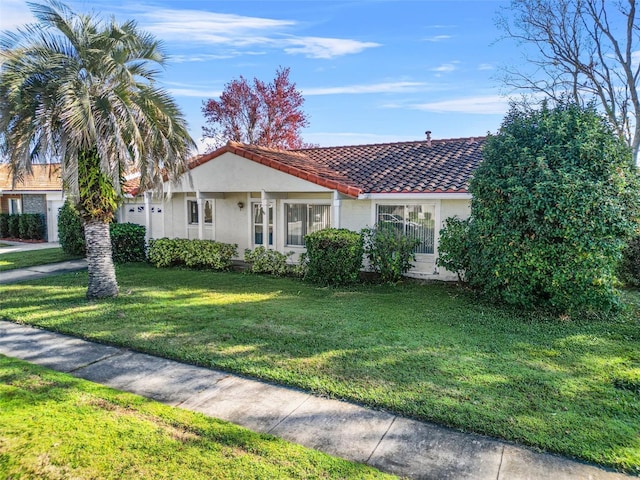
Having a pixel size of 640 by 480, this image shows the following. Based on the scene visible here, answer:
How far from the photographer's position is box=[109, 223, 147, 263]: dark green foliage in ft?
51.2

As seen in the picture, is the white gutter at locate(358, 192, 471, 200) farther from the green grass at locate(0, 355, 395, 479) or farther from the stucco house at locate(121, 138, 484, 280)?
the green grass at locate(0, 355, 395, 479)

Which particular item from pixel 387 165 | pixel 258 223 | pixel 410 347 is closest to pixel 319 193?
pixel 387 165

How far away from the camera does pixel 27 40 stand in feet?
29.4

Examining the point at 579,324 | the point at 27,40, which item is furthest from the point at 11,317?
the point at 579,324

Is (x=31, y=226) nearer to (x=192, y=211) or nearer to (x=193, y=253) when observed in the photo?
(x=192, y=211)

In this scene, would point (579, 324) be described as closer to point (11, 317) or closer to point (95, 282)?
point (95, 282)

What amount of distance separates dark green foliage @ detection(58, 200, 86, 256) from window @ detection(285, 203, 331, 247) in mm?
8460

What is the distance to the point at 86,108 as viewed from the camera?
8500mm

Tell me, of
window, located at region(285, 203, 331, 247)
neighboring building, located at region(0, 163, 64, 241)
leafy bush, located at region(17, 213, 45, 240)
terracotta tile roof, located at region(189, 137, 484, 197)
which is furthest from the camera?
neighboring building, located at region(0, 163, 64, 241)

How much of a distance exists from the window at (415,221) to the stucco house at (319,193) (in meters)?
0.03

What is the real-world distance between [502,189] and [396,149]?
8393 millimetres

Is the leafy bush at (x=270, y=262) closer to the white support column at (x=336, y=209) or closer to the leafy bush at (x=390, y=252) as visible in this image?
the white support column at (x=336, y=209)

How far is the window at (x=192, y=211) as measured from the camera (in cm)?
1717

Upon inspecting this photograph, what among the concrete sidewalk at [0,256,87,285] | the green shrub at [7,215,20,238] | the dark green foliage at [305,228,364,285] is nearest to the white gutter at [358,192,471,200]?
the dark green foliage at [305,228,364,285]
